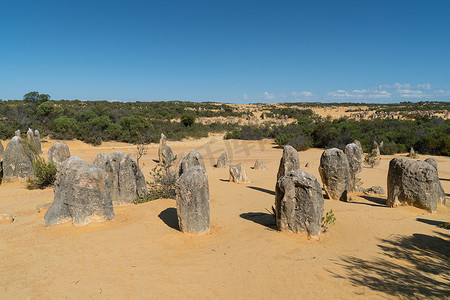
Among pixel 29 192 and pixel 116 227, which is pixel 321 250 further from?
pixel 29 192

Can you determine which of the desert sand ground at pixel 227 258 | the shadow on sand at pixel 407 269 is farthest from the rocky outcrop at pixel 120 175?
the shadow on sand at pixel 407 269

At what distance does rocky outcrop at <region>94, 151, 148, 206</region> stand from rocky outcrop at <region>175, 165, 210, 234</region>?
9.82 ft

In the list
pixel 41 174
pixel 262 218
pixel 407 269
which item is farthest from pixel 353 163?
pixel 41 174

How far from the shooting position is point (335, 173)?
940 cm

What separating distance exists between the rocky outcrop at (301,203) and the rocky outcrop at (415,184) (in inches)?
151

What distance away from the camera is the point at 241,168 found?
42.5 feet

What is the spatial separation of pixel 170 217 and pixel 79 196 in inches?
94.5

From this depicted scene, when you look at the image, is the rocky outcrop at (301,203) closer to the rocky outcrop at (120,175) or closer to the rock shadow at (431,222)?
the rock shadow at (431,222)

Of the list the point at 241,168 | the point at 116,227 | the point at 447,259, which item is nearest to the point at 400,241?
the point at 447,259

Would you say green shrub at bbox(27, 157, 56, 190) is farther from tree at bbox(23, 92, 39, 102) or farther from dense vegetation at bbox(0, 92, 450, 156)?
tree at bbox(23, 92, 39, 102)

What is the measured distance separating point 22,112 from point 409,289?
125 ft

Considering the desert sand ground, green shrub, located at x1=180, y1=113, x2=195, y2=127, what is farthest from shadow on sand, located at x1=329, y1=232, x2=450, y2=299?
green shrub, located at x1=180, y1=113, x2=195, y2=127

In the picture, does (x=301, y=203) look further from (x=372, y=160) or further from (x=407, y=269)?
(x=372, y=160)

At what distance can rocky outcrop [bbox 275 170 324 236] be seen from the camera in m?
5.94
